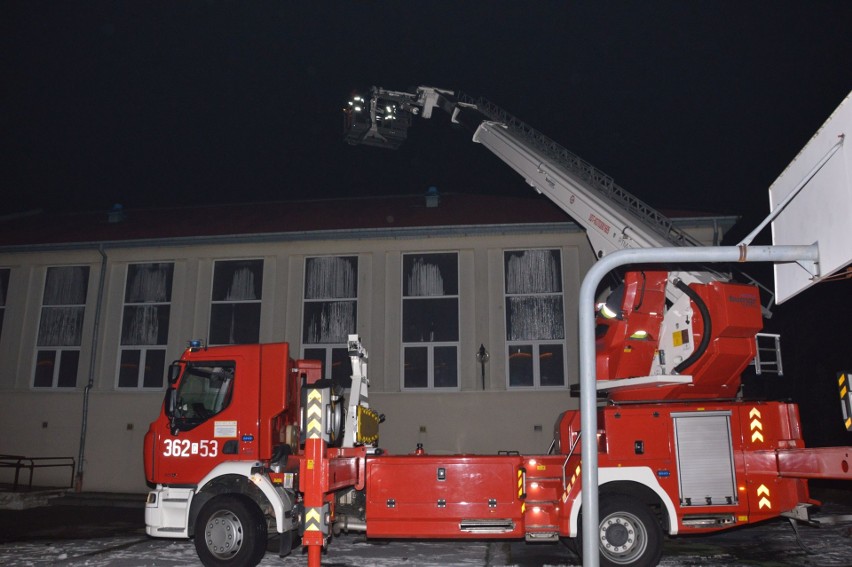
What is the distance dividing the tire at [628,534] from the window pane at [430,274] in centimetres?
1024

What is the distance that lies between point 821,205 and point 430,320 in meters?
14.0

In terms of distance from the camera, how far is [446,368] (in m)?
17.7

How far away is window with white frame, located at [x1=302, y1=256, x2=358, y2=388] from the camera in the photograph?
1831 centimetres

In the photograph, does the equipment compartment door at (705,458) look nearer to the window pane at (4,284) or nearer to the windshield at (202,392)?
the windshield at (202,392)

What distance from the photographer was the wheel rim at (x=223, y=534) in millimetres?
8672

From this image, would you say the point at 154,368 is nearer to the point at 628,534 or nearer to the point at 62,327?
the point at 62,327

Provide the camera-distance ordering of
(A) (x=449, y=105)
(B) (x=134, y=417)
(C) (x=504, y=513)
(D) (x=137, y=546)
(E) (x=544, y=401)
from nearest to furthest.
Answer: (C) (x=504, y=513), (D) (x=137, y=546), (A) (x=449, y=105), (E) (x=544, y=401), (B) (x=134, y=417)

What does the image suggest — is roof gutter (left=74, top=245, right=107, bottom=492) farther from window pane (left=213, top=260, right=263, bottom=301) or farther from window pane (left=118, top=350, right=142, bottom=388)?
window pane (left=213, top=260, right=263, bottom=301)

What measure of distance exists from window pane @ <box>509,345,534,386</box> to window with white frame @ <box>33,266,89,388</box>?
41.0 ft

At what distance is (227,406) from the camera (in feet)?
30.8

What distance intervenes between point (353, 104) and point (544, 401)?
8672 mm

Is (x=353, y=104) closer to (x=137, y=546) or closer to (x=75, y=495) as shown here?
(x=137, y=546)

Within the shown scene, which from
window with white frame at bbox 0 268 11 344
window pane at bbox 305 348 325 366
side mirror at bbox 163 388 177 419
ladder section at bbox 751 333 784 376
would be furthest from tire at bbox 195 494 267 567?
window with white frame at bbox 0 268 11 344

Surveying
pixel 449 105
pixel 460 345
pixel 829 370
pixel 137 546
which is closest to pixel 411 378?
pixel 460 345
